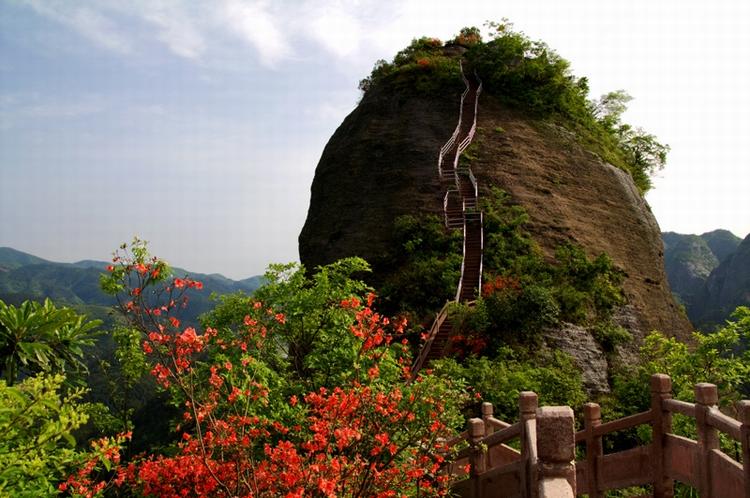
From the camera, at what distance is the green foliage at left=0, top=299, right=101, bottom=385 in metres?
7.45

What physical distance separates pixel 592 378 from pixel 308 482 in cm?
1349

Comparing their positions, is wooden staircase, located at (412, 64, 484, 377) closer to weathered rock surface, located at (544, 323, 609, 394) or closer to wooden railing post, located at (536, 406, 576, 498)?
weathered rock surface, located at (544, 323, 609, 394)

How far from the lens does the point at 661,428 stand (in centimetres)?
860

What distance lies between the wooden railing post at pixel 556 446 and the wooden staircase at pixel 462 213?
11406mm

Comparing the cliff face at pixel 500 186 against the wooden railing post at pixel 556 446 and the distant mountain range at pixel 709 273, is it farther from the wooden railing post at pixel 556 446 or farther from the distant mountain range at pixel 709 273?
the distant mountain range at pixel 709 273

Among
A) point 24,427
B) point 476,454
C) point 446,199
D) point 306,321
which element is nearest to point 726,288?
point 446,199

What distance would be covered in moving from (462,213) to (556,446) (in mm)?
19963

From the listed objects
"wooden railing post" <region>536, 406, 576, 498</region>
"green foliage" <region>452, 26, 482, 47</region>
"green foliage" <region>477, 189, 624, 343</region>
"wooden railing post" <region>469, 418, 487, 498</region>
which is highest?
"green foliage" <region>452, 26, 482, 47</region>

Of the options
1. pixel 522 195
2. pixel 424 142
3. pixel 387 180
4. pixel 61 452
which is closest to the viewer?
pixel 61 452

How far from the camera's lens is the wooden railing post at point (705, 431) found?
23.8 ft

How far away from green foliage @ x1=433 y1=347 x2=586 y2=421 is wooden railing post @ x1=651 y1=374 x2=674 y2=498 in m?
4.46

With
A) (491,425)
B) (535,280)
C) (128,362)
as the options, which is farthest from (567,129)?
(128,362)

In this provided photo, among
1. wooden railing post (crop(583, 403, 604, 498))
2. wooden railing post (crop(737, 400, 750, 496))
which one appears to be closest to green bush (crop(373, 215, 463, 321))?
wooden railing post (crop(583, 403, 604, 498))

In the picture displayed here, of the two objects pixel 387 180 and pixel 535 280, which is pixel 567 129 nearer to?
pixel 387 180
